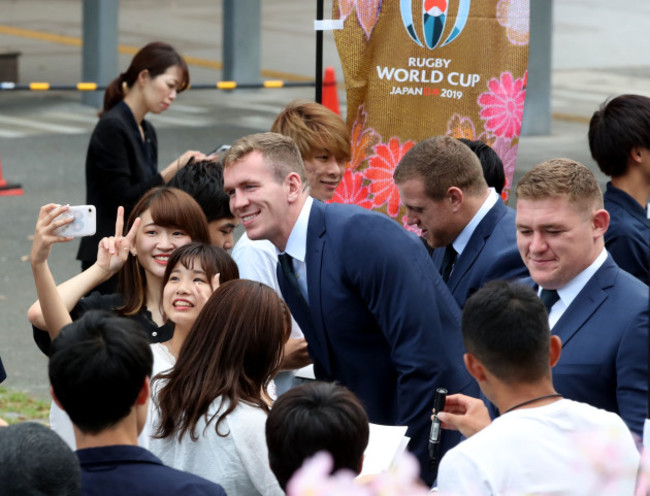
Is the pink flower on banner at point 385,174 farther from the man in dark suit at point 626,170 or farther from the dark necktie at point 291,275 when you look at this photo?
the dark necktie at point 291,275

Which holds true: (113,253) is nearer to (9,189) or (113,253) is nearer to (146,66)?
(146,66)

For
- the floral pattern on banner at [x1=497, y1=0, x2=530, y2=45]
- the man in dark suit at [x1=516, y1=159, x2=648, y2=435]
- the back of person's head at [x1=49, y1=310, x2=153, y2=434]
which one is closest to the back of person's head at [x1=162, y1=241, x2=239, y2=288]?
the man in dark suit at [x1=516, y1=159, x2=648, y2=435]

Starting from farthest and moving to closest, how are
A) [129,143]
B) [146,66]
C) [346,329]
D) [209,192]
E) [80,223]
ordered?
[146,66]
[129,143]
[209,192]
[80,223]
[346,329]

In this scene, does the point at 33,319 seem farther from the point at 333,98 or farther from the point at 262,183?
the point at 333,98

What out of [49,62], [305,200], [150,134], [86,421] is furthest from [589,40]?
[86,421]

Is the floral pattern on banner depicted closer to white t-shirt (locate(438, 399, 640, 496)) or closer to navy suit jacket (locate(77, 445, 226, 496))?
white t-shirt (locate(438, 399, 640, 496))

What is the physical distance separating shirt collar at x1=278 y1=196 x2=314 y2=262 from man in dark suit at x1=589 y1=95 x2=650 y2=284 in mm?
1389

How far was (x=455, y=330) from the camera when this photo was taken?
4.22 m

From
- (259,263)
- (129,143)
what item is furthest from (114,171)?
(259,263)

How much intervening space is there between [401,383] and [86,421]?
140 cm

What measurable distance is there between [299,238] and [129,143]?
2910 millimetres

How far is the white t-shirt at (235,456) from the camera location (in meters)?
3.55

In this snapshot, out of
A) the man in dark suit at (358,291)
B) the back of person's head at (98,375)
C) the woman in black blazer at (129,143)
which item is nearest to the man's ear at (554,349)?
the man in dark suit at (358,291)

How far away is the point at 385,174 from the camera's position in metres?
6.22
